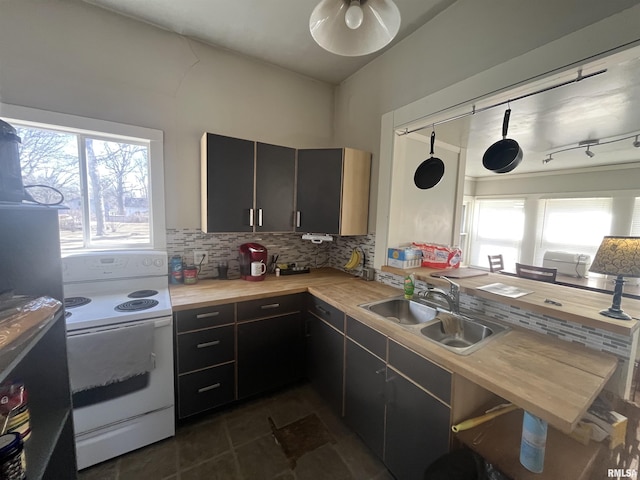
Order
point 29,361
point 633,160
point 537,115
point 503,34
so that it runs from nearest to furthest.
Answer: point 29,361 < point 503,34 < point 537,115 < point 633,160

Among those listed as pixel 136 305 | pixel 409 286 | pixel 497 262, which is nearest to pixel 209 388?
pixel 136 305

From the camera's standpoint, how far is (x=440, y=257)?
6.74ft

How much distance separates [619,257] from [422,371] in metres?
0.96

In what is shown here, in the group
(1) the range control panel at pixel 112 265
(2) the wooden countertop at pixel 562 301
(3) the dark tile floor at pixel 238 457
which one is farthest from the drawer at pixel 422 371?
(1) the range control panel at pixel 112 265

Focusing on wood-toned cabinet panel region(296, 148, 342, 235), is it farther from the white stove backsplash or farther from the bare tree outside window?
the bare tree outside window

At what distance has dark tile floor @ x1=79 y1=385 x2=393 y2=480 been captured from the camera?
4.77 feet

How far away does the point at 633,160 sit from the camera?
3.76 m

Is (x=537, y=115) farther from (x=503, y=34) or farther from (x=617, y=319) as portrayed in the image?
Answer: (x=617, y=319)

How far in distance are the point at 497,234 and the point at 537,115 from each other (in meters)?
4.27

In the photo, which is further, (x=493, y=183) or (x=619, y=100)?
(x=493, y=183)

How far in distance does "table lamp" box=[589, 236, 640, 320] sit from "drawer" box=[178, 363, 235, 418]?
2102mm

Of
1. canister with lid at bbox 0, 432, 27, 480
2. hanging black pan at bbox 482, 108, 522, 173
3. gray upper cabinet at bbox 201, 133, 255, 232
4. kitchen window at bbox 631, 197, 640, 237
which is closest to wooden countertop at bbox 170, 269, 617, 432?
gray upper cabinet at bbox 201, 133, 255, 232

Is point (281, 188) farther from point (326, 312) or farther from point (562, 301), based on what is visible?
point (562, 301)

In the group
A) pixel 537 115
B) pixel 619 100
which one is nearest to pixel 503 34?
pixel 537 115
